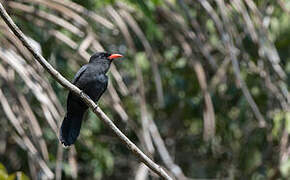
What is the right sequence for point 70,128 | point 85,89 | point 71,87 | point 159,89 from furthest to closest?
point 159,89 → point 85,89 → point 70,128 → point 71,87

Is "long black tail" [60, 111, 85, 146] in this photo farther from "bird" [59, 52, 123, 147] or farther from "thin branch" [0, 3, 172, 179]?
"thin branch" [0, 3, 172, 179]

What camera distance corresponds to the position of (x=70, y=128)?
404 centimetres

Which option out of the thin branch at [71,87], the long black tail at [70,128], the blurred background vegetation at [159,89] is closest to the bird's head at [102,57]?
the blurred background vegetation at [159,89]

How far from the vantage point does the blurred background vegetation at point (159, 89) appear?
4.68 meters

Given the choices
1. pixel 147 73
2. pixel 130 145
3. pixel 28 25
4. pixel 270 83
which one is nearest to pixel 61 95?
pixel 28 25

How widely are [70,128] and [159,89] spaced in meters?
1.23

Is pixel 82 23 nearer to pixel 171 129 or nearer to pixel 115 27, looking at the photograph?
pixel 115 27

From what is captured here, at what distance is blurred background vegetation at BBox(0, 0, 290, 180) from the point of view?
4.68m

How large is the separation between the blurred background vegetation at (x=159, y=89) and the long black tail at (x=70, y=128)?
1.12 feet

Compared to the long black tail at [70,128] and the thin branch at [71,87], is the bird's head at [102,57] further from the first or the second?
the thin branch at [71,87]

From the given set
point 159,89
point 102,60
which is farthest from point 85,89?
point 159,89

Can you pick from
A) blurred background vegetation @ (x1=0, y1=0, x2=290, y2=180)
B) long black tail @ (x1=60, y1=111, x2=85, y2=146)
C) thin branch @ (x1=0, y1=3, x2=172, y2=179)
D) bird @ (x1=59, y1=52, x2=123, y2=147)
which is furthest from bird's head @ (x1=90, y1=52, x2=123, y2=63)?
thin branch @ (x1=0, y1=3, x2=172, y2=179)

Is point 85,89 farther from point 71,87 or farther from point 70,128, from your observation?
point 71,87

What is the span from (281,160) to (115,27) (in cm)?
210
